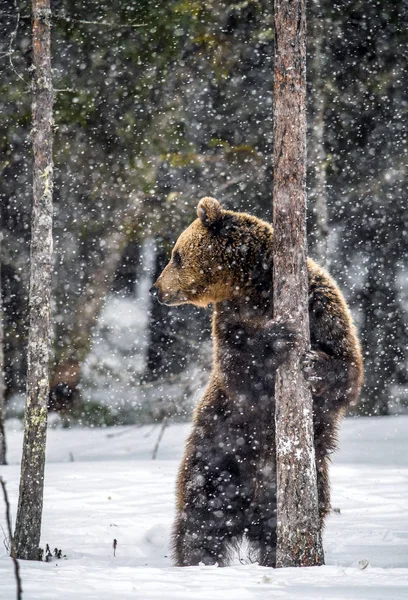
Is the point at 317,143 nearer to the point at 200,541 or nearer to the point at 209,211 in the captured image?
the point at 209,211

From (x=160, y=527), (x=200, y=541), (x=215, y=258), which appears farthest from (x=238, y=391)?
(x=160, y=527)

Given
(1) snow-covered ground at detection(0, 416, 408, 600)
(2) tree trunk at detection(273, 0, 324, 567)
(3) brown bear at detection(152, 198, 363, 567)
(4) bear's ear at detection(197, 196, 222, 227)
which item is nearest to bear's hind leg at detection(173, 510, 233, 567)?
(3) brown bear at detection(152, 198, 363, 567)

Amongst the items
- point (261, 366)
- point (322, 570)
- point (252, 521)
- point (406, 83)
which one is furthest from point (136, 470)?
point (406, 83)

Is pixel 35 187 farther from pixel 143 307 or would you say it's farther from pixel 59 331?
pixel 143 307

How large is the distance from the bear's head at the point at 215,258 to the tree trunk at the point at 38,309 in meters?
0.95

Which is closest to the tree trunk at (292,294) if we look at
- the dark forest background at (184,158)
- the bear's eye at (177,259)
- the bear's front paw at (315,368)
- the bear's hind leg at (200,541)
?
the bear's front paw at (315,368)

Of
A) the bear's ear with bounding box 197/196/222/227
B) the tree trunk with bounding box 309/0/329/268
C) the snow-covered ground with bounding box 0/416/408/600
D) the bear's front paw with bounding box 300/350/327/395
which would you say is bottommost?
the snow-covered ground with bounding box 0/416/408/600

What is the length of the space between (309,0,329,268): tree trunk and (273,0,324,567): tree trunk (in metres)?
5.08

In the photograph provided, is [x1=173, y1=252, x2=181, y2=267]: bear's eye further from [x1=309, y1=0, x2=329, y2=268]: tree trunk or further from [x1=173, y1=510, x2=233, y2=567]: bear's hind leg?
[x1=309, y1=0, x2=329, y2=268]: tree trunk

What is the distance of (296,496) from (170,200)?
6815 millimetres

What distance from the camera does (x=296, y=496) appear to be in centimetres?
461

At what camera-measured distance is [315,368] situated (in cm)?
484

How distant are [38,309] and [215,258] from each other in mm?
1503

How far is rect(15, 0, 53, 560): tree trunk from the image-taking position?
5.92m
